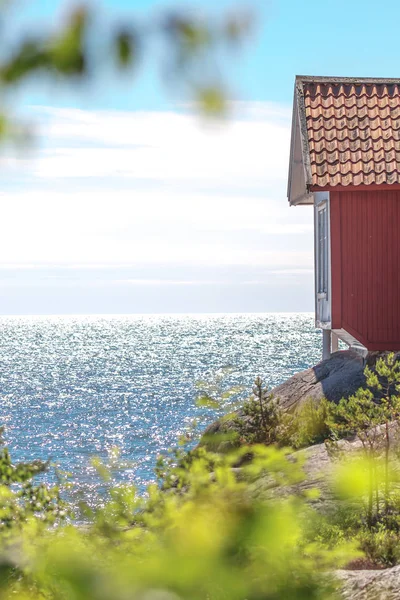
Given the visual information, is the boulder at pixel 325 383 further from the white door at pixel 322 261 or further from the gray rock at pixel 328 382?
the white door at pixel 322 261

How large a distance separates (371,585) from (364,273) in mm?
11219

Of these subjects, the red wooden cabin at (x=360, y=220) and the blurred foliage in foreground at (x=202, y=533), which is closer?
the blurred foliage in foreground at (x=202, y=533)

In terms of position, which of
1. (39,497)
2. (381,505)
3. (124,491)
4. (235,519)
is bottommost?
(381,505)

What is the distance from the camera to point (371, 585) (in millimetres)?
7281

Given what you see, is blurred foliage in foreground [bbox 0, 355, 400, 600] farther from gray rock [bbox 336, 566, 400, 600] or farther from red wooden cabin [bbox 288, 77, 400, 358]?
red wooden cabin [bbox 288, 77, 400, 358]

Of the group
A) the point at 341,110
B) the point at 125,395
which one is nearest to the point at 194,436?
the point at 341,110

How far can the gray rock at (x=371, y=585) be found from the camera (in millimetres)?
7109

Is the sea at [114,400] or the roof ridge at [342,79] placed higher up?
the roof ridge at [342,79]

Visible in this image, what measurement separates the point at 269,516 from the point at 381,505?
32.5 feet

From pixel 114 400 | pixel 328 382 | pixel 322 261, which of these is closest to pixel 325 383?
pixel 328 382

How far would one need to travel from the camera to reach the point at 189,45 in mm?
1521

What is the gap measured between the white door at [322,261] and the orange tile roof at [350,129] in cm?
111

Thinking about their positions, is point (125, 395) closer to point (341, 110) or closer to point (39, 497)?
point (341, 110)

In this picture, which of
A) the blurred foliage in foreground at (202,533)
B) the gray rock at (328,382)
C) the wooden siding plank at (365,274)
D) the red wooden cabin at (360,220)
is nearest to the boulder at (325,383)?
the gray rock at (328,382)
